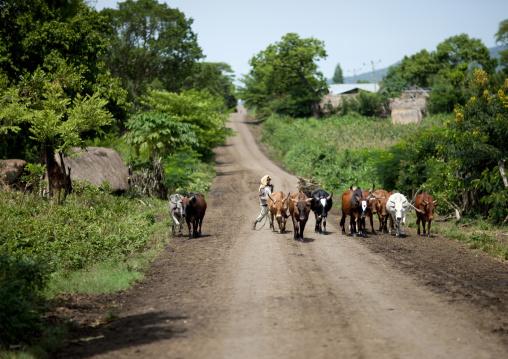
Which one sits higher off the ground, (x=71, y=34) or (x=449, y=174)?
(x=71, y=34)

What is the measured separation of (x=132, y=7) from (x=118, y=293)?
44.5 m

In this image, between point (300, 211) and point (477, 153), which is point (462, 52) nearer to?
point (477, 153)

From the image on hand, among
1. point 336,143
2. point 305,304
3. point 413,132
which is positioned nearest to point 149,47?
point 336,143

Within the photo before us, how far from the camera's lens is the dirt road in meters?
7.45

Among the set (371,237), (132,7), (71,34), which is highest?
(132,7)

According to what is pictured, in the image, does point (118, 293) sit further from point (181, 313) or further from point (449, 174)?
point (449, 174)

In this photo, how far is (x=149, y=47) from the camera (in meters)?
51.2

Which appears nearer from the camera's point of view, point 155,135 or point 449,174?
point 449,174

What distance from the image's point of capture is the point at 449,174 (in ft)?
72.8

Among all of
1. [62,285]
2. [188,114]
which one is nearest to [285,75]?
[188,114]

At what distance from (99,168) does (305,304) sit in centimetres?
1806

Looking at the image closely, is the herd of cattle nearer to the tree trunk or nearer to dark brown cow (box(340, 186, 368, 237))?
dark brown cow (box(340, 186, 368, 237))

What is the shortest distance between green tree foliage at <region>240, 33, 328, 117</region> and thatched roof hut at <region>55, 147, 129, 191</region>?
142 ft

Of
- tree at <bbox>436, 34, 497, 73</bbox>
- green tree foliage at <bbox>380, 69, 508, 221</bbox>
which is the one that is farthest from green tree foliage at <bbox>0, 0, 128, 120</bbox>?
tree at <bbox>436, 34, 497, 73</bbox>
